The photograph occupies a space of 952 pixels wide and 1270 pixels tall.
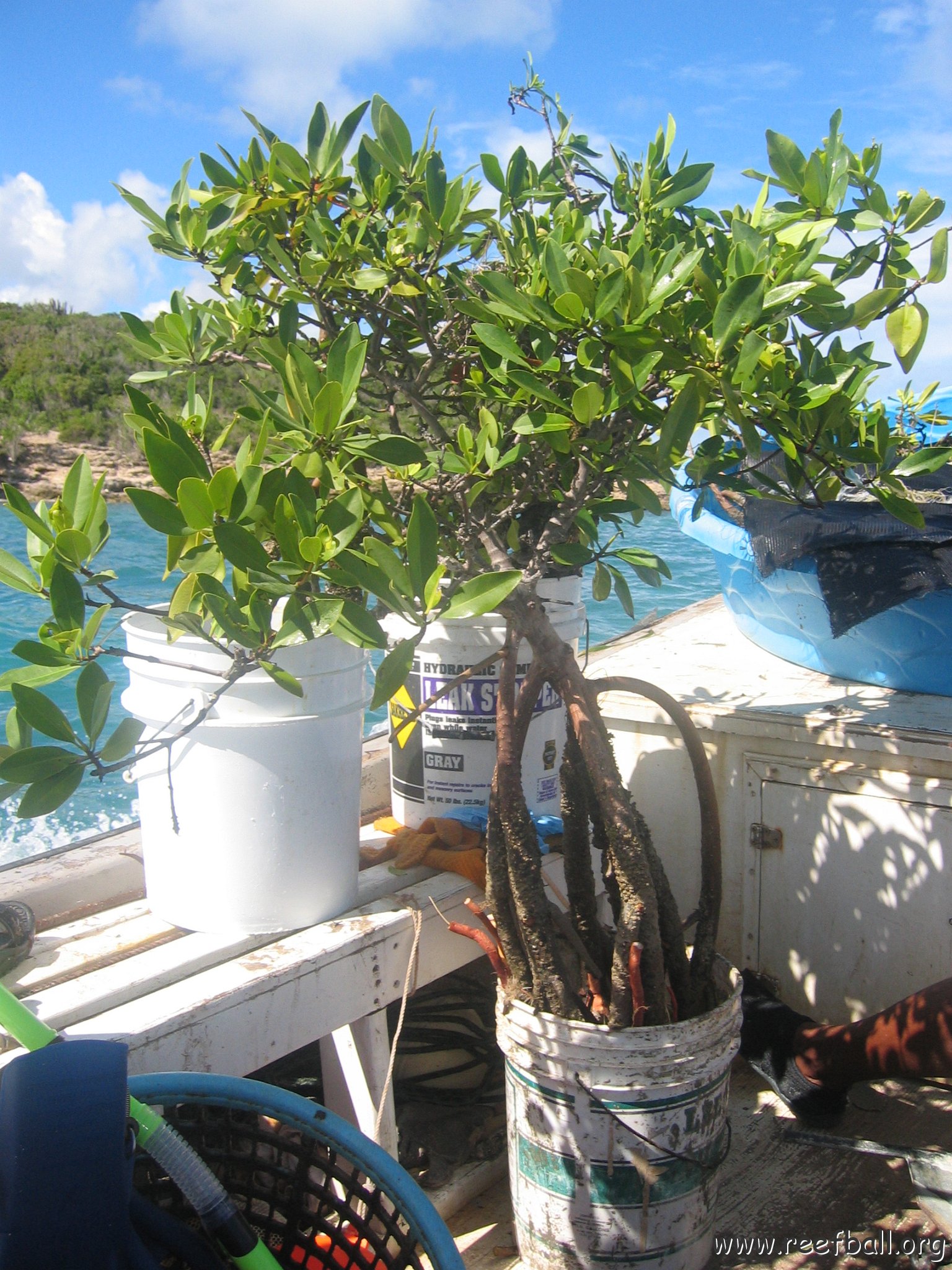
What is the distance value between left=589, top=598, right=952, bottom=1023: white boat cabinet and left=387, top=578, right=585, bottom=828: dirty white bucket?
1.13 feet

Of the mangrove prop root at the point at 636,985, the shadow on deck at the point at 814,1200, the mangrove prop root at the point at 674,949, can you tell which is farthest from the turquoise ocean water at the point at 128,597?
the shadow on deck at the point at 814,1200

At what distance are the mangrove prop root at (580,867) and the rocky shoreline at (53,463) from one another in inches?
677

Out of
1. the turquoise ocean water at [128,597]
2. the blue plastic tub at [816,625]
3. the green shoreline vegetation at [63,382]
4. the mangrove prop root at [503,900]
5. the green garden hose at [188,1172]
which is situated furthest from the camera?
the green shoreline vegetation at [63,382]

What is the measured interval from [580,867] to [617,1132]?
1.37 feet

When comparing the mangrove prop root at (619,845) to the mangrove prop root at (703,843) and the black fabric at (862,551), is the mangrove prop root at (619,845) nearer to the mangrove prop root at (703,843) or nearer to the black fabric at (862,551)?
the mangrove prop root at (703,843)

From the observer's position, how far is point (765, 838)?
2074mm

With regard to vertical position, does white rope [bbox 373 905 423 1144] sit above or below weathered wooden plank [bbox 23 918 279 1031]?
below

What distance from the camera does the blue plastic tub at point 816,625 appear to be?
7.05 ft

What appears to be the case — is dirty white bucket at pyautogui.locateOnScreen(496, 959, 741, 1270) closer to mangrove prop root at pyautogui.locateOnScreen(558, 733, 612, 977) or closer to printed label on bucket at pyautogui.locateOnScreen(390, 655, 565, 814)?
mangrove prop root at pyautogui.locateOnScreen(558, 733, 612, 977)

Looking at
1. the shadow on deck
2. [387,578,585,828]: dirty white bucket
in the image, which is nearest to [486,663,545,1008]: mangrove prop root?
[387,578,585,828]: dirty white bucket

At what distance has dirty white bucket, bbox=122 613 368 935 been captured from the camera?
1.45 metres

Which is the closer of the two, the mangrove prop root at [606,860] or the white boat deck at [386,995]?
the white boat deck at [386,995]

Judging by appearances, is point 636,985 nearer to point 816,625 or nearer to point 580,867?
point 580,867

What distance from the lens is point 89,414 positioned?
24359mm
